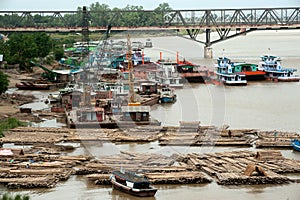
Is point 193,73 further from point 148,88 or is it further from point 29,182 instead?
point 29,182

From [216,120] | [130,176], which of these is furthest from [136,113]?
[130,176]

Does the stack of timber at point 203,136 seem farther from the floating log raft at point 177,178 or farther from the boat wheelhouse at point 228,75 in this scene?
the boat wheelhouse at point 228,75

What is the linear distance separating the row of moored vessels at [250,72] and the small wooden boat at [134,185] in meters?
22.6

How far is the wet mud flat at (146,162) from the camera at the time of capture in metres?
15.9

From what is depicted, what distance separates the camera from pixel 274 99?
1214 inches

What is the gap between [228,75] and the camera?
3753 cm

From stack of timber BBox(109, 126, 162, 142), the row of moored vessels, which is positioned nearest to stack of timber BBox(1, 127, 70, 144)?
stack of timber BBox(109, 126, 162, 142)

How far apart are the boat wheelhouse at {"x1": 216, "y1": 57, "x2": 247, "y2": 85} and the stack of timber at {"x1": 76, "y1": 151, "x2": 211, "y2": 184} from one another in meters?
19.7

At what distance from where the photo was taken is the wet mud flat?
15.9m

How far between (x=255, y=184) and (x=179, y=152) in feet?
12.2

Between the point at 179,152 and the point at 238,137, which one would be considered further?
the point at 238,137

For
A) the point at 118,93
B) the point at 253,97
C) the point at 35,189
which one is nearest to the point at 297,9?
the point at 253,97

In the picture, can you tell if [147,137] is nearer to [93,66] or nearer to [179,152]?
[179,152]

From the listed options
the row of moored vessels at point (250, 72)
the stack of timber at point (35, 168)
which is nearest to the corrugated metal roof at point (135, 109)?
the stack of timber at point (35, 168)
